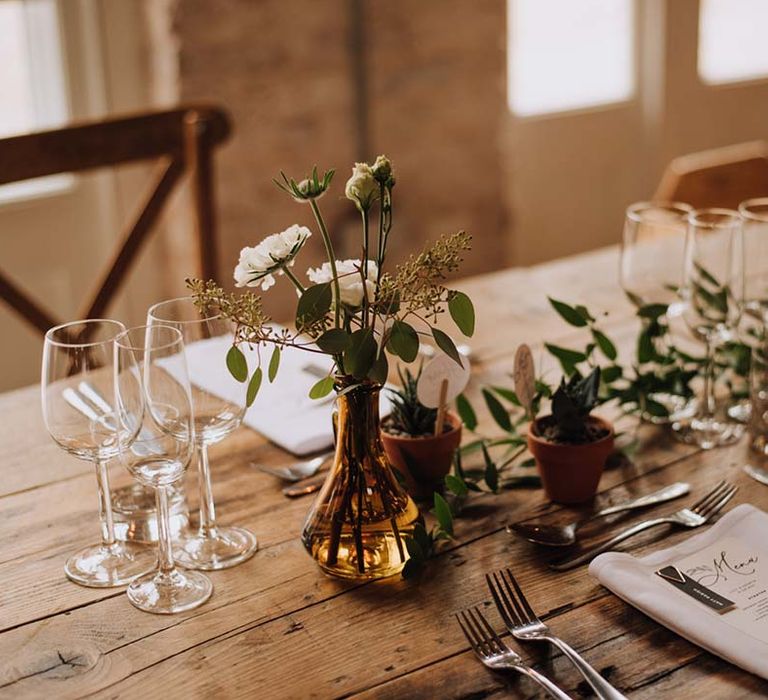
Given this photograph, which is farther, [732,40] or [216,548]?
[732,40]

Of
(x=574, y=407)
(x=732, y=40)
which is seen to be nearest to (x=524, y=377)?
(x=574, y=407)

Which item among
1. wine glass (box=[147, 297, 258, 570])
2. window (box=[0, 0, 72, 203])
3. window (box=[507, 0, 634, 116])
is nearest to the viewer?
wine glass (box=[147, 297, 258, 570])

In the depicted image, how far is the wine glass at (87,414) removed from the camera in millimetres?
1071

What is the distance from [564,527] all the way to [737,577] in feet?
0.61

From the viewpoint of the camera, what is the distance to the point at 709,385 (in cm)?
145

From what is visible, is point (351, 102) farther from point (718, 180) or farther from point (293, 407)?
point (293, 407)

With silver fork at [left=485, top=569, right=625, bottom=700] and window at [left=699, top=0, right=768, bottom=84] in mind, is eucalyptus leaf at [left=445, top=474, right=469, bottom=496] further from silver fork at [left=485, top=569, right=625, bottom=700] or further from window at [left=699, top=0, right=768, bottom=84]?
window at [left=699, top=0, right=768, bottom=84]

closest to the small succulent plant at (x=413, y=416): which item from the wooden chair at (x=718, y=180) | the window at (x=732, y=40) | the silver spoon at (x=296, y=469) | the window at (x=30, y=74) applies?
the silver spoon at (x=296, y=469)

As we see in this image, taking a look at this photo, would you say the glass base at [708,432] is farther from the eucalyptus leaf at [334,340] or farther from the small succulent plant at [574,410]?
the eucalyptus leaf at [334,340]

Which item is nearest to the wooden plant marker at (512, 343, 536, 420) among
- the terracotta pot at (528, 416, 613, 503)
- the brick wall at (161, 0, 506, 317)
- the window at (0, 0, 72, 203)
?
the terracotta pot at (528, 416, 613, 503)

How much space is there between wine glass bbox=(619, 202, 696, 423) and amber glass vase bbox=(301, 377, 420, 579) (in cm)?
50

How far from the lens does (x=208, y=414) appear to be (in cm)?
111

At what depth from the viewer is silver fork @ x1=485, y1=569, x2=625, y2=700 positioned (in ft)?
2.95

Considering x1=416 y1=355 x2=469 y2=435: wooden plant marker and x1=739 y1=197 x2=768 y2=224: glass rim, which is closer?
x1=416 y1=355 x2=469 y2=435: wooden plant marker
